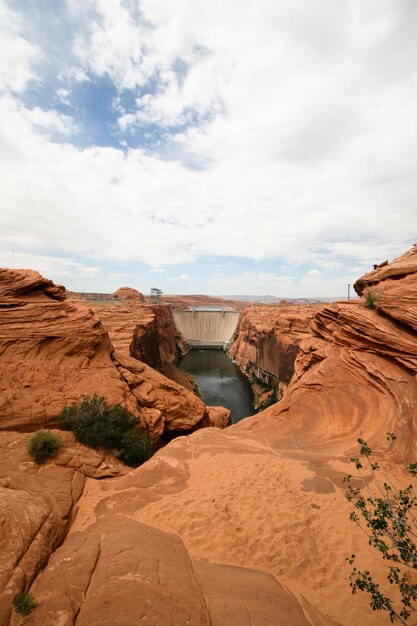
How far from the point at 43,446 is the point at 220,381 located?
37.1 meters

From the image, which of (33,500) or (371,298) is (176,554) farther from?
(371,298)

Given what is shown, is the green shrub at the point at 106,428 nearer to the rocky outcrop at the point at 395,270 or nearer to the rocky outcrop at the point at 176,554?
the rocky outcrop at the point at 176,554

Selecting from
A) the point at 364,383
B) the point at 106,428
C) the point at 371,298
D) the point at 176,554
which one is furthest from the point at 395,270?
the point at 106,428

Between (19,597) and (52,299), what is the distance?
1368 cm

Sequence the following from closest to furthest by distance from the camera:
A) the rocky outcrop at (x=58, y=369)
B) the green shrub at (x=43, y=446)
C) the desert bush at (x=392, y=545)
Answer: the desert bush at (x=392, y=545), the green shrub at (x=43, y=446), the rocky outcrop at (x=58, y=369)

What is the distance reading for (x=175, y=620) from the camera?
4516 mm

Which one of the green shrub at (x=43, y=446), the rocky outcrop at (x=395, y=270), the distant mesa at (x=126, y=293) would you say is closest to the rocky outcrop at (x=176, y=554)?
the green shrub at (x=43, y=446)

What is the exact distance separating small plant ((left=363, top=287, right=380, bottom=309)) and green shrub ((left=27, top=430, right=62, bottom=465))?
13921 millimetres

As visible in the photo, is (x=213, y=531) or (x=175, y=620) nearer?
(x=175, y=620)

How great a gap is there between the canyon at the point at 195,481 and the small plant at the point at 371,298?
1.04 ft

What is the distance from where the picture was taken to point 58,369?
13672mm

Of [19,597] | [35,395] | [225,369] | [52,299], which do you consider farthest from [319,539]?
[225,369]

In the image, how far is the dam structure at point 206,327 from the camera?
72375mm

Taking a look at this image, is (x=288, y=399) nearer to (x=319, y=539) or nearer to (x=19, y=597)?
(x=319, y=539)
